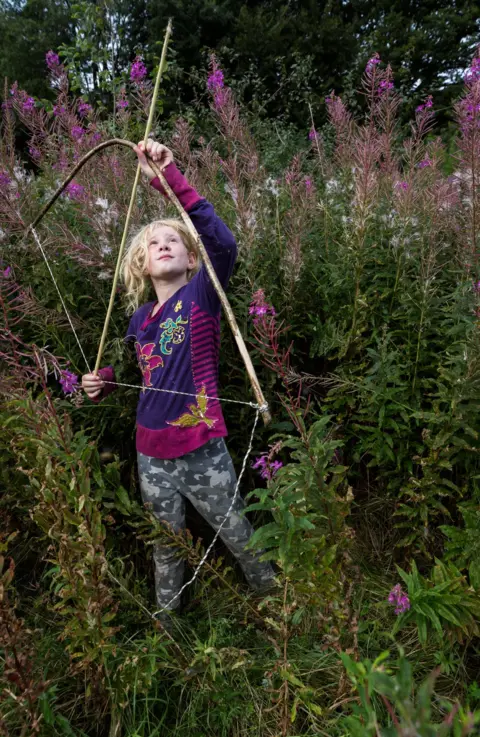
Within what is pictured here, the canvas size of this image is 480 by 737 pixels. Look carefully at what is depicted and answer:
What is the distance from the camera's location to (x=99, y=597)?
158 centimetres

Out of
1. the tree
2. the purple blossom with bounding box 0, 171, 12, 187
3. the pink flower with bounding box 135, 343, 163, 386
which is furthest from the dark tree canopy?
the pink flower with bounding box 135, 343, 163, 386

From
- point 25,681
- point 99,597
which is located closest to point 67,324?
point 99,597

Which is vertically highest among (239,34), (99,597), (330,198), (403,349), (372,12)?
(372,12)

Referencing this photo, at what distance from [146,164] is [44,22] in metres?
12.7

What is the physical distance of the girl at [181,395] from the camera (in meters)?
2.11

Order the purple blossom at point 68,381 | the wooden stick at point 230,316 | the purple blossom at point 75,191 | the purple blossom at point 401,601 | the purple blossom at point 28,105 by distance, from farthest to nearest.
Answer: the purple blossom at point 28,105
the purple blossom at point 75,191
the purple blossom at point 68,381
the purple blossom at point 401,601
the wooden stick at point 230,316

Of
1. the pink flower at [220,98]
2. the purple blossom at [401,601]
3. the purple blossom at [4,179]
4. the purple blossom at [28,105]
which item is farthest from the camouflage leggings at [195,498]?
the purple blossom at [28,105]

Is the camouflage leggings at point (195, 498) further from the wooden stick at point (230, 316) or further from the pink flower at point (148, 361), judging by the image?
the wooden stick at point (230, 316)

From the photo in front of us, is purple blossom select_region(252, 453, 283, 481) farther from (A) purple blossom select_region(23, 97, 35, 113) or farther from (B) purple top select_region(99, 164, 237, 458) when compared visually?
(A) purple blossom select_region(23, 97, 35, 113)

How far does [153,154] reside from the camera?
6.77ft

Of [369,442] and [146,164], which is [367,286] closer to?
[369,442]

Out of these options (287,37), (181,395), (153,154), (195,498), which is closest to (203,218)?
(153,154)

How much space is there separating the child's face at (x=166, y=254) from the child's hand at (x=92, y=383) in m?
0.56

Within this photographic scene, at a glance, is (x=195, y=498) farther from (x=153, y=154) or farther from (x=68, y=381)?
(x=153, y=154)
